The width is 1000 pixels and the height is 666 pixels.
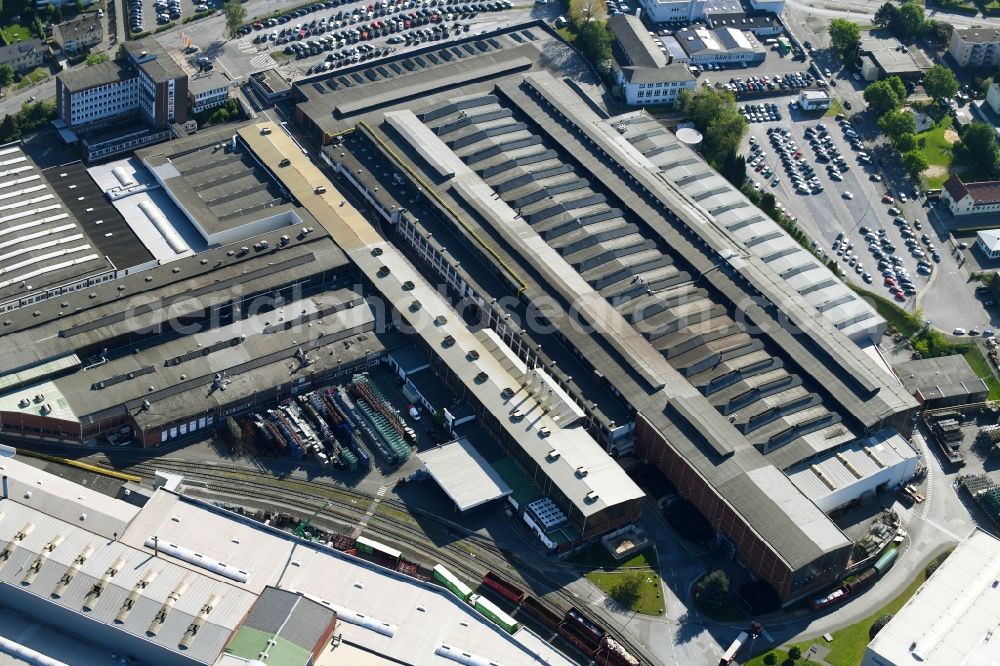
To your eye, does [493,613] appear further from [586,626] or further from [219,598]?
[219,598]

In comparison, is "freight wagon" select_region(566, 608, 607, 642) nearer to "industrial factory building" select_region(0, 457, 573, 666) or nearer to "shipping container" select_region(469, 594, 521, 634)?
"shipping container" select_region(469, 594, 521, 634)

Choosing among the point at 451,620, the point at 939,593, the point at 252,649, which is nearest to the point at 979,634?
the point at 939,593

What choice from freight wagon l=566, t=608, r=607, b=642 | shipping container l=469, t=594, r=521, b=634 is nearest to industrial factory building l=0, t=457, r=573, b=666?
shipping container l=469, t=594, r=521, b=634

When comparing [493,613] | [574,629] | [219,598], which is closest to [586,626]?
[574,629]

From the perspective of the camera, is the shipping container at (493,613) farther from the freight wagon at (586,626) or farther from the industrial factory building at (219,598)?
the freight wagon at (586,626)

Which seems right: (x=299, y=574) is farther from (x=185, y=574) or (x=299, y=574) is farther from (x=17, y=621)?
(x=17, y=621)
